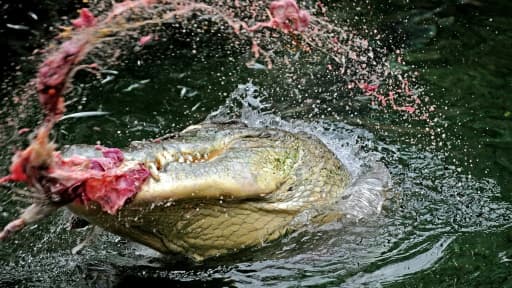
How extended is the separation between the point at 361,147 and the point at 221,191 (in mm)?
2002

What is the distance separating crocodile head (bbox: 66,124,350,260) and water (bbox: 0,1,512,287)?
17 centimetres

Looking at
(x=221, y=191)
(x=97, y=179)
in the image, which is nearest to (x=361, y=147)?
(x=221, y=191)

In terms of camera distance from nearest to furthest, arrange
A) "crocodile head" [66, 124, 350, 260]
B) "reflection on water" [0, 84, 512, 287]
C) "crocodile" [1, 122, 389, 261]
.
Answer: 1. "crocodile" [1, 122, 389, 261]
2. "crocodile head" [66, 124, 350, 260]
3. "reflection on water" [0, 84, 512, 287]

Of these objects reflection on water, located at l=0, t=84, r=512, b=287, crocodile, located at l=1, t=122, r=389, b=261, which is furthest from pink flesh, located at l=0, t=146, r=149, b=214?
reflection on water, located at l=0, t=84, r=512, b=287

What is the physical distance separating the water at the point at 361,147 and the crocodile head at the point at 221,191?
170 mm

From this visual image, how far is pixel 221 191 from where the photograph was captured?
3066 millimetres

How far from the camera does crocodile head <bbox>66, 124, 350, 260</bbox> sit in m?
2.92

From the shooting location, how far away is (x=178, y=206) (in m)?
3.02

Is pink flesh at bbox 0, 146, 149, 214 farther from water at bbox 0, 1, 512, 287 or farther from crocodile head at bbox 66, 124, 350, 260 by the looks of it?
water at bbox 0, 1, 512, 287

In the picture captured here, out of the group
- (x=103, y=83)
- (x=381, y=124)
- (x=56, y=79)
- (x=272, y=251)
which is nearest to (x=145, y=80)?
(x=103, y=83)

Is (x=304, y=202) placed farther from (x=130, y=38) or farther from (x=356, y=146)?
(x=130, y=38)

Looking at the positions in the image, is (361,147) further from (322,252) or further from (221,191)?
(221,191)

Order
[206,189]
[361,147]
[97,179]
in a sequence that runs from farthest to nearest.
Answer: [361,147] < [206,189] < [97,179]

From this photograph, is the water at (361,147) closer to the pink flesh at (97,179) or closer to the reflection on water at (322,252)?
the reflection on water at (322,252)
